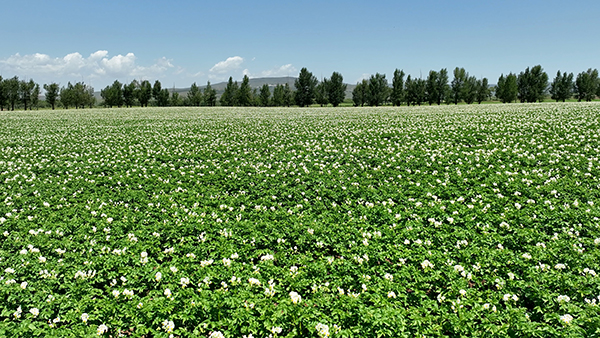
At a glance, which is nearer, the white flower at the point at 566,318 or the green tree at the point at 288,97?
the white flower at the point at 566,318

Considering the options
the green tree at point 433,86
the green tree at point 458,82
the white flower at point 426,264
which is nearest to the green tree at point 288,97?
the green tree at point 433,86

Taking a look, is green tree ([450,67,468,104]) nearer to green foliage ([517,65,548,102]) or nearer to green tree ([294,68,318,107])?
green foliage ([517,65,548,102])

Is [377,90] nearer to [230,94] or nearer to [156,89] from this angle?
[230,94]

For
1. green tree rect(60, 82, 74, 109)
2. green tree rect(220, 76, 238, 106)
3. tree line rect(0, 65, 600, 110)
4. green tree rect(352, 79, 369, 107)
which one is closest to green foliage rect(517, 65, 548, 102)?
tree line rect(0, 65, 600, 110)

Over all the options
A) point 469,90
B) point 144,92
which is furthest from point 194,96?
point 469,90

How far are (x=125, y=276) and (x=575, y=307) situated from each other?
745 cm

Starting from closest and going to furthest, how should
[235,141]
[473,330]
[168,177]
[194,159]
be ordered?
[473,330] → [168,177] → [194,159] → [235,141]

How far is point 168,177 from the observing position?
13008mm

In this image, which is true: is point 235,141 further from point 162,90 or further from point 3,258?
point 162,90

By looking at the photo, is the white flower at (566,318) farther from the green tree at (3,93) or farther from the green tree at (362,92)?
the green tree at (3,93)

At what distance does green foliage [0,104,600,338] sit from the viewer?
468 cm

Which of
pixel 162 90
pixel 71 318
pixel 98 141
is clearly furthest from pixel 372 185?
pixel 162 90

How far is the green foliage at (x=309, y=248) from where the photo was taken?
15.3 ft

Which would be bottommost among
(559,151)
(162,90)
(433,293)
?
(433,293)
